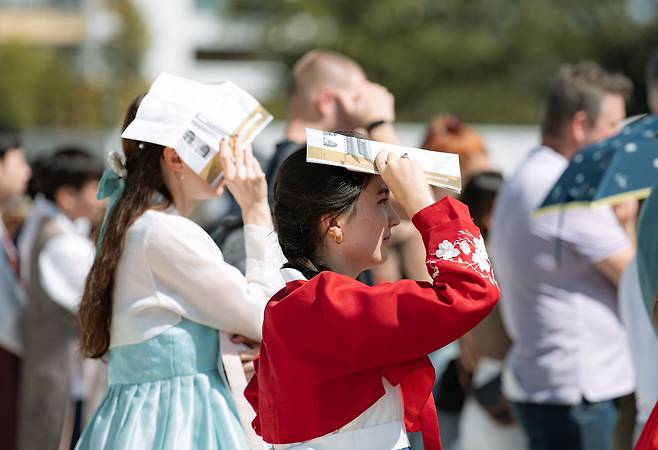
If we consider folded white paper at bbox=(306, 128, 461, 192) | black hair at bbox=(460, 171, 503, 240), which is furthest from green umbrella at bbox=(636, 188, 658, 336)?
black hair at bbox=(460, 171, 503, 240)

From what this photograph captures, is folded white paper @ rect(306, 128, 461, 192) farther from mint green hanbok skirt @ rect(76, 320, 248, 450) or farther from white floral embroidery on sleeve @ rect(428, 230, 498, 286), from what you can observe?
mint green hanbok skirt @ rect(76, 320, 248, 450)

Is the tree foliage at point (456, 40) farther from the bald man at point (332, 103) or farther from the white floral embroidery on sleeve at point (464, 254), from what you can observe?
the white floral embroidery on sleeve at point (464, 254)

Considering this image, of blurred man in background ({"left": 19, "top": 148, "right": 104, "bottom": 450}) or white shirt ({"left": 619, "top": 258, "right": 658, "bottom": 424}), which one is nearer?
white shirt ({"left": 619, "top": 258, "right": 658, "bottom": 424})

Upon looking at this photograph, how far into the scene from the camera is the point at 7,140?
19.1 ft

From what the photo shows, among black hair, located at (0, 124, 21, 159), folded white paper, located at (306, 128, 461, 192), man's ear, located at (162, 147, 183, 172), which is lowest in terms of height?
black hair, located at (0, 124, 21, 159)

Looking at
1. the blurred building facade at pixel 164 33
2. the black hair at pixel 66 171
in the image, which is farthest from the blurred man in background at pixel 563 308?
the blurred building facade at pixel 164 33

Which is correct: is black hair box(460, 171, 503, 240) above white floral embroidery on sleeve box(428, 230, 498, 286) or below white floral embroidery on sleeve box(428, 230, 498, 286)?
below

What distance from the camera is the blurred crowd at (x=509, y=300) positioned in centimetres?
428

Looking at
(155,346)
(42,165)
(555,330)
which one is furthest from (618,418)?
(42,165)

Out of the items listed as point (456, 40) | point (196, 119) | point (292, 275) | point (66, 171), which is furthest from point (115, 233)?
point (456, 40)

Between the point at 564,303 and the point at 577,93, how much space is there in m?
0.87

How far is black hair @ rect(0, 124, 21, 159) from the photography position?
228 inches

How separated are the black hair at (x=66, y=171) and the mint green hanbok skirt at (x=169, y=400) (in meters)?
2.75

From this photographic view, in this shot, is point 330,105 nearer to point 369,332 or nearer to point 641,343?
point 641,343
